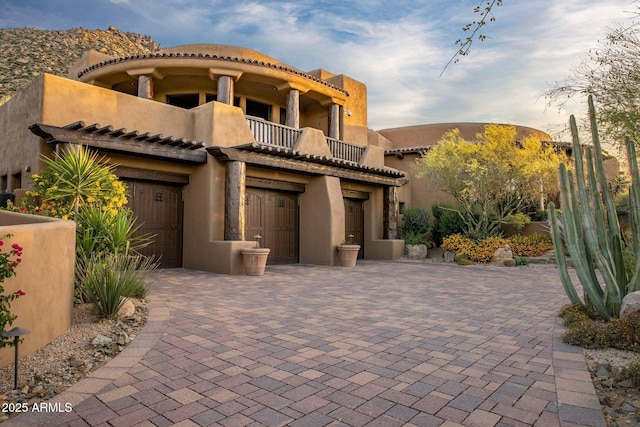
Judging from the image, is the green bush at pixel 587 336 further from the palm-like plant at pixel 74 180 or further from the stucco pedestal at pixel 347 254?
the stucco pedestal at pixel 347 254

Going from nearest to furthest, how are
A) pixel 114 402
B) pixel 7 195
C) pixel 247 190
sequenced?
pixel 114 402
pixel 7 195
pixel 247 190

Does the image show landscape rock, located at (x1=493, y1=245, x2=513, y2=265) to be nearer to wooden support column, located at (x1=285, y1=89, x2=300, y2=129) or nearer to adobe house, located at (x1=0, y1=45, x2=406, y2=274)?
adobe house, located at (x1=0, y1=45, x2=406, y2=274)

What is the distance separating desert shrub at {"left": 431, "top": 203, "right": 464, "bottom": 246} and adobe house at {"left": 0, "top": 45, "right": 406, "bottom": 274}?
6.21 feet

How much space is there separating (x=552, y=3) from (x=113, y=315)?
5.70 metres

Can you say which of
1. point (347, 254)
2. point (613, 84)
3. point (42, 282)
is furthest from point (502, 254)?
point (42, 282)

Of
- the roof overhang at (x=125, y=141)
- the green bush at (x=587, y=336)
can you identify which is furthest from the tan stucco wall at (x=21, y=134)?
the green bush at (x=587, y=336)

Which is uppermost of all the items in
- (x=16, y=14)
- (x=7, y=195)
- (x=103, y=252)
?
(x=16, y=14)

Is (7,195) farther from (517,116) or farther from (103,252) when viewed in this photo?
(517,116)

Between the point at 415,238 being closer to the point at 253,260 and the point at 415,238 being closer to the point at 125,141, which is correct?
the point at 253,260

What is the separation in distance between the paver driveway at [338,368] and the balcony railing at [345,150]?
351 inches

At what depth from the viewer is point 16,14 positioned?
1588 inches

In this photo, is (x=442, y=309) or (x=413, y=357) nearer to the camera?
(x=413, y=357)

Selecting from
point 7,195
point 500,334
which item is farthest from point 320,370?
point 7,195

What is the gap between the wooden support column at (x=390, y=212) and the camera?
53.2ft
